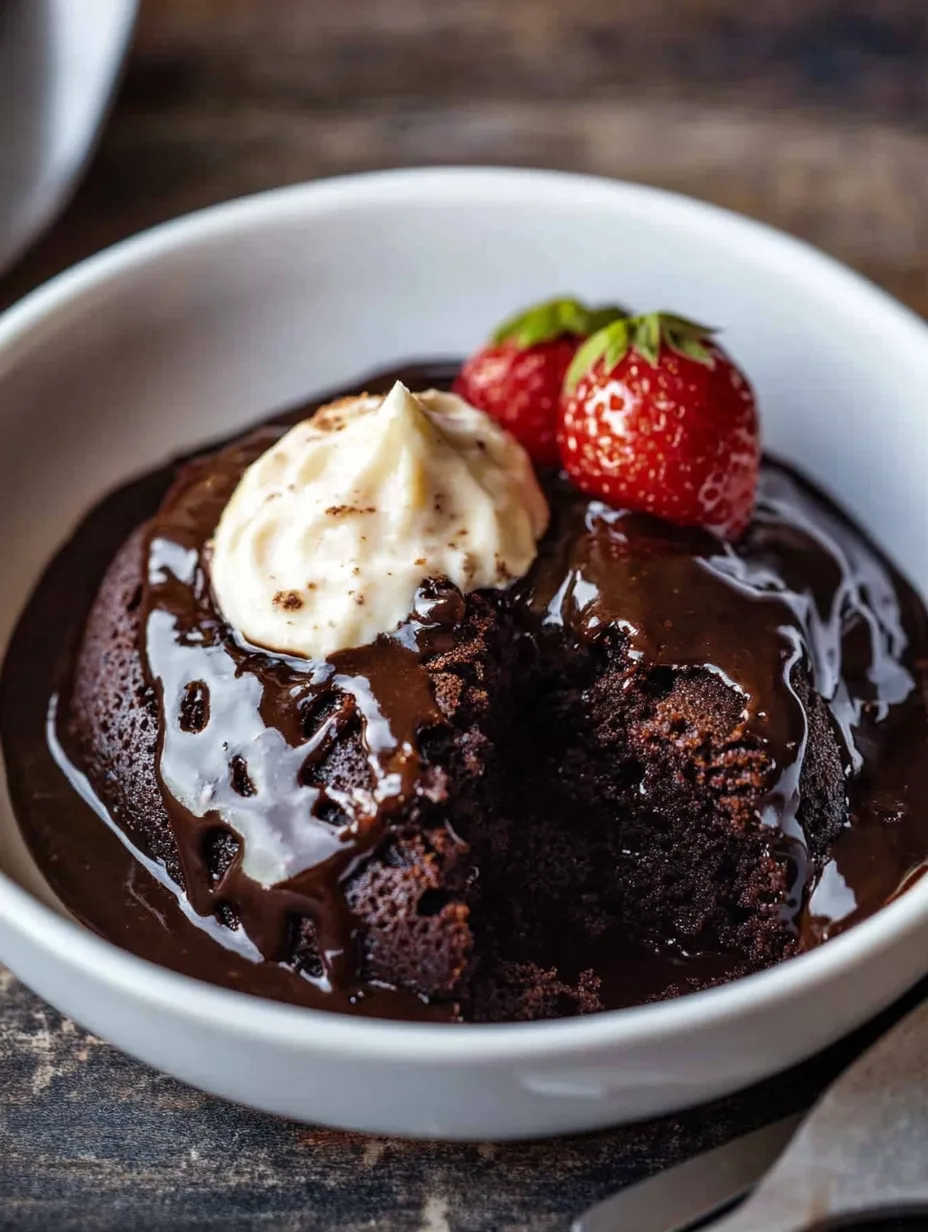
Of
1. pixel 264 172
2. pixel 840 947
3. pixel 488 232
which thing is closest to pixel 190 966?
pixel 840 947

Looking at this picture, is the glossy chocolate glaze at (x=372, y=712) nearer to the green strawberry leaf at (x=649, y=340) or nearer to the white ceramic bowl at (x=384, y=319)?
the white ceramic bowl at (x=384, y=319)

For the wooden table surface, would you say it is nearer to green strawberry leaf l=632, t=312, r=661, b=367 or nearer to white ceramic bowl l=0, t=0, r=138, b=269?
white ceramic bowl l=0, t=0, r=138, b=269

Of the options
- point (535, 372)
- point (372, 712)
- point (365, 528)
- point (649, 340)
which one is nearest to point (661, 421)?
point (649, 340)

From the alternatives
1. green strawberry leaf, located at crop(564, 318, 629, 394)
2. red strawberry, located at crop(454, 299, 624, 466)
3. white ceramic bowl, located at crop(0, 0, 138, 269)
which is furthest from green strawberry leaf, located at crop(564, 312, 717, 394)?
white ceramic bowl, located at crop(0, 0, 138, 269)

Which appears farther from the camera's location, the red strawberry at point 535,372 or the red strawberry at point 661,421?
the red strawberry at point 535,372

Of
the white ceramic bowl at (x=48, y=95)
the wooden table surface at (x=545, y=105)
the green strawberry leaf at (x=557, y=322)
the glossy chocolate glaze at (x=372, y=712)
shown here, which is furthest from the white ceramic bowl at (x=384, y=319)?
the wooden table surface at (x=545, y=105)

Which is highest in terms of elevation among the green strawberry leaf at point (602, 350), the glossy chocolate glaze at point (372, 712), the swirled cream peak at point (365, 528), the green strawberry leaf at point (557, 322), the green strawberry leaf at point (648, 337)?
the green strawberry leaf at point (648, 337)

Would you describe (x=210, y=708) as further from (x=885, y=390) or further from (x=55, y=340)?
(x=885, y=390)

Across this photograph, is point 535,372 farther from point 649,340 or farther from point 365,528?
point 365,528
